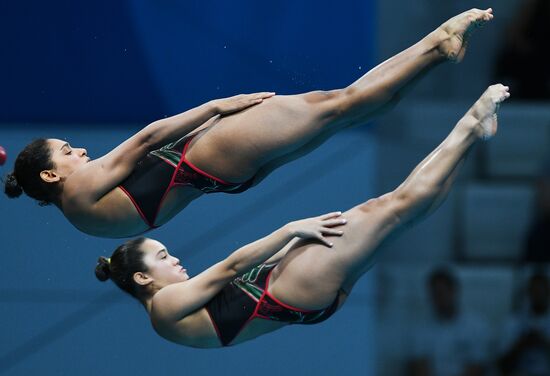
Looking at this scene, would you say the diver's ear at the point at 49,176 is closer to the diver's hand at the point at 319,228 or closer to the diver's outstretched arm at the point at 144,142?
the diver's outstretched arm at the point at 144,142

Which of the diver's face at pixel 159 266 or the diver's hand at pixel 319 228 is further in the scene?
the diver's face at pixel 159 266

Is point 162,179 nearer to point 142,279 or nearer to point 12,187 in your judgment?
point 142,279

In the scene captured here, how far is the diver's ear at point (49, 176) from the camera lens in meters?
4.20

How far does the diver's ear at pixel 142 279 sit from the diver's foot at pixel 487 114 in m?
1.27

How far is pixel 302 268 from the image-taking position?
4023 millimetres

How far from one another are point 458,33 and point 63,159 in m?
1.48

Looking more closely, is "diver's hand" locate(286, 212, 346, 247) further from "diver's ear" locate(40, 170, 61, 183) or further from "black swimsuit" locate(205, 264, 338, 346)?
"diver's ear" locate(40, 170, 61, 183)

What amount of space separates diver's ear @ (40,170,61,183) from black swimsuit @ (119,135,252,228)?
0.23 meters

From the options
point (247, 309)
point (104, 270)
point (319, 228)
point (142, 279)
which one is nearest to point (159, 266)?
point (142, 279)

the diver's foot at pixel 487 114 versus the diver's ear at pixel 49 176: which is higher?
the diver's ear at pixel 49 176

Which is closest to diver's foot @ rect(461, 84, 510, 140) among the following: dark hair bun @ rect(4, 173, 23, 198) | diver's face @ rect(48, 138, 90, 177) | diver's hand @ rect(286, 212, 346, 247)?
diver's hand @ rect(286, 212, 346, 247)

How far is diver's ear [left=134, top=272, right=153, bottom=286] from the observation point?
4.23m

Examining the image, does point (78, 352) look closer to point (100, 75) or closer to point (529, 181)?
point (100, 75)

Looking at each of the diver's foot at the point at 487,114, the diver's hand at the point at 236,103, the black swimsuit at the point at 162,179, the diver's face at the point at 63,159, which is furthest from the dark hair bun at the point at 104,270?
the diver's foot at the point at 487,114
